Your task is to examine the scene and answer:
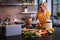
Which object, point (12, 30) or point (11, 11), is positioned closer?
point (12, 30)

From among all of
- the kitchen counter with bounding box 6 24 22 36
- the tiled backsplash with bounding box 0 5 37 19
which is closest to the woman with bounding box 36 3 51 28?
the kitchen counter with bounding box 6 24 22 36

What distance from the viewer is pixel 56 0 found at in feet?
26.5

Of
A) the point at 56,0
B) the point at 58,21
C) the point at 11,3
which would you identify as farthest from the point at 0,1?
the point at 56,0

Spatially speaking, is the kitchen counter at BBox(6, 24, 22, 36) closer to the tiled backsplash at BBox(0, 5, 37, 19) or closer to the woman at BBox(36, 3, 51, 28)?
the woman at BBox(36, 3, 51, 28)

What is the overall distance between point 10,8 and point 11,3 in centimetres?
17

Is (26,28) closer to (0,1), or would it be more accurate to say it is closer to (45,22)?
(45,22)

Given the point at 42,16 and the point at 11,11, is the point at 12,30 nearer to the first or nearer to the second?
the point at 42,16

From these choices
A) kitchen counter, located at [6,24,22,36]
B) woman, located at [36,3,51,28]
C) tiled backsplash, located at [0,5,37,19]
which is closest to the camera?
kitchen counter, located at [6,24,22,36]

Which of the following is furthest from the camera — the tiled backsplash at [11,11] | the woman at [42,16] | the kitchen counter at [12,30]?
the tiled backsplash at [11,11]

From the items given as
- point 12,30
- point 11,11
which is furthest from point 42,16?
point 11,11

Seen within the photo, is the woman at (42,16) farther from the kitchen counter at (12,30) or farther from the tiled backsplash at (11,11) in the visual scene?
the tiled backsplash at (11,11)

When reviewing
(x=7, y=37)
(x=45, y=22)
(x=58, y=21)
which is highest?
(x=45, y=22)

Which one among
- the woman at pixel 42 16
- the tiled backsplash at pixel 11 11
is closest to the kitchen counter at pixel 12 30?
the woman at pixel 42 16

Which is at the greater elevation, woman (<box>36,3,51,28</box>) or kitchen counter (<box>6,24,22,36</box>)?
woman (<box>36,3,51,28</box>)
